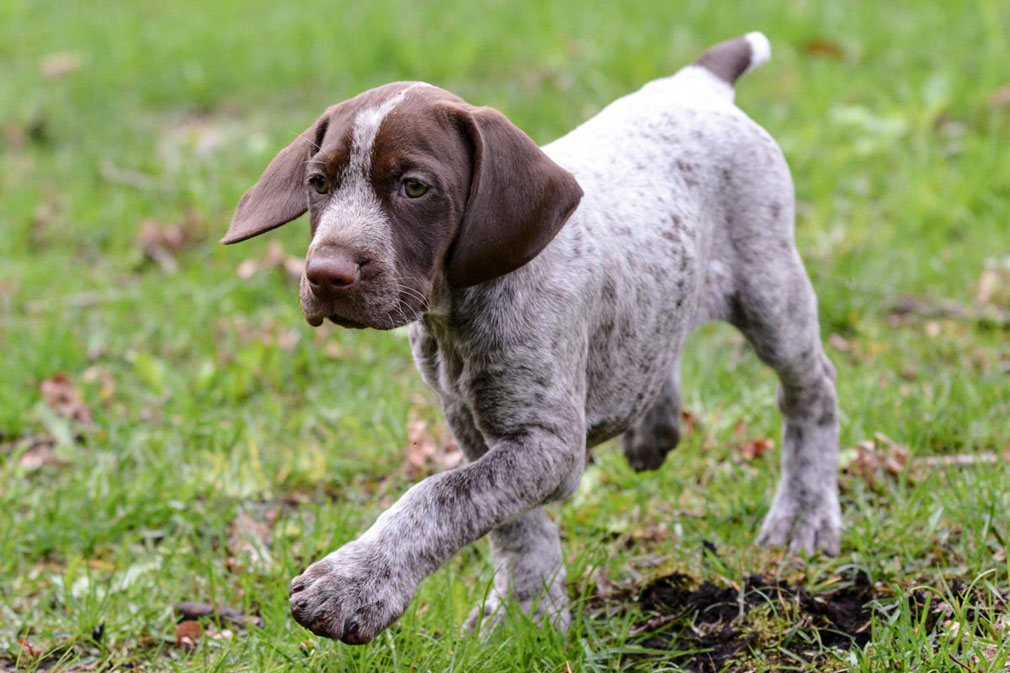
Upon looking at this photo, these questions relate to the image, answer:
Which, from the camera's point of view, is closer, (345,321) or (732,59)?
(345,321)

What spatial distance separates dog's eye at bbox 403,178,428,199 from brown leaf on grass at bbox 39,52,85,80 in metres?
7.52

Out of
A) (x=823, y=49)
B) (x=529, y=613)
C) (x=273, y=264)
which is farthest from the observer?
(x=823, y=49)

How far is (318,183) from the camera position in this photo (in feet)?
10.2

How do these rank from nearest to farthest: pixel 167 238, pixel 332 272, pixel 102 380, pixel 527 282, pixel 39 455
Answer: pixel 332 272, pixel 527 282, pixel 39 455, pixel 102 380, pixel 167 238

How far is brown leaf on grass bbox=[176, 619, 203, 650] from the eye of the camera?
146 inches

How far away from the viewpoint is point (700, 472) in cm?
464

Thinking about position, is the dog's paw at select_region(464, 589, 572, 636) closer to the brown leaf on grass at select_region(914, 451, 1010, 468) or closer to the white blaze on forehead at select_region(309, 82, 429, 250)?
the white blaze on forehead at select_region(309, 82, 429, 250)

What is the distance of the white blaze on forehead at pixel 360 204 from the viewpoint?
2.91 metres

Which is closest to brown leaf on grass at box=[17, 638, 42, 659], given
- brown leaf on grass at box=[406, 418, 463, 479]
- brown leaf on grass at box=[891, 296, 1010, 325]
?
brown leaf on grass at box=[406, 418, 463, 479]

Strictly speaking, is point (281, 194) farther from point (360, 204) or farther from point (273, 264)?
point (273, 264)

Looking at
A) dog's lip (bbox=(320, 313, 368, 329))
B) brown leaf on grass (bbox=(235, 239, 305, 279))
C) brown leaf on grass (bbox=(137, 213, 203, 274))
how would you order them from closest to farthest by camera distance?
1. dog's lip (bbox=(320, 313, 368, 329))
2. brown leaf on grass (bbox=(235, 239, 305, 279))
3. brown leaf on grass (bbox=(137, 213, 203, 274))

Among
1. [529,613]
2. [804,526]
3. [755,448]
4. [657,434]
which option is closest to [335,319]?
[529,613]

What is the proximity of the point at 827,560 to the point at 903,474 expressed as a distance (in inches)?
21.0

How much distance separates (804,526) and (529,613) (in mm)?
1073
